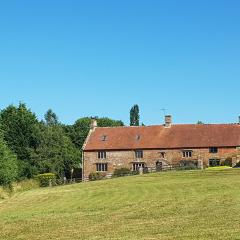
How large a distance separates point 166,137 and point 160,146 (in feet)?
7.06

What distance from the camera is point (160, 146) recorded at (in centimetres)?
7538

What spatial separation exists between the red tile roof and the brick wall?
0.71m

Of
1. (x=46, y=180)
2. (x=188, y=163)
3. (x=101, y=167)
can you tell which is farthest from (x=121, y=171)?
(x=46, y=180)

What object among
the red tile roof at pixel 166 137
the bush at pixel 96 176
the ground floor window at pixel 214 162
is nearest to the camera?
the ground floor window at pixel 214 162

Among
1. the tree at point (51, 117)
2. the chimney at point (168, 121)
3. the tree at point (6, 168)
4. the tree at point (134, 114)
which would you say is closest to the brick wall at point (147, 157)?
the chimney at point (168, 121)

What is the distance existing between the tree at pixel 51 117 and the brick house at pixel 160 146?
23.9m

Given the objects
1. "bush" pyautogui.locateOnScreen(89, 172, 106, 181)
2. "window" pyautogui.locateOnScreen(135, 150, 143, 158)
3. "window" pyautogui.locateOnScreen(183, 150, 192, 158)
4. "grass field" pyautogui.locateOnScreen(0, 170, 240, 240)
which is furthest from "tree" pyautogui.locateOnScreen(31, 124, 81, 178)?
"grass field" pyautogui.locateOnScreen(0, 170, 240, 240)

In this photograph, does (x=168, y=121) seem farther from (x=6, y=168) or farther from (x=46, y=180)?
(x=6, y=168)

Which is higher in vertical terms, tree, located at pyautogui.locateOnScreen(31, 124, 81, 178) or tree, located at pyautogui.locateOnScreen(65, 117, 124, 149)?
tree, located at pyautogui.locateOnScreen(65, 117, 124, 149)

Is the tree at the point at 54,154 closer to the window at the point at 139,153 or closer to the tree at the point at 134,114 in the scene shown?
the window at the point at 139,153

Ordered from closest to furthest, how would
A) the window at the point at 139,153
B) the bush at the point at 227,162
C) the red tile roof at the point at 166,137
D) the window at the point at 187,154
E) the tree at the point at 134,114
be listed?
the bush at the point at 227,162
the red tile roof at the point at 166,137
the window at the point at 187,154
the window at the point at 139,153
the tree at the point at 134,114

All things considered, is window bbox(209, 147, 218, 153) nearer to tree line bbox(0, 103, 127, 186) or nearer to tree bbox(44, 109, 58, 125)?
tree line bbox(0, 103, 127, 186)

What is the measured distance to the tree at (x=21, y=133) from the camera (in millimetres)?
83250

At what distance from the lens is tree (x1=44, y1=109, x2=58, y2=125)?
103 m
